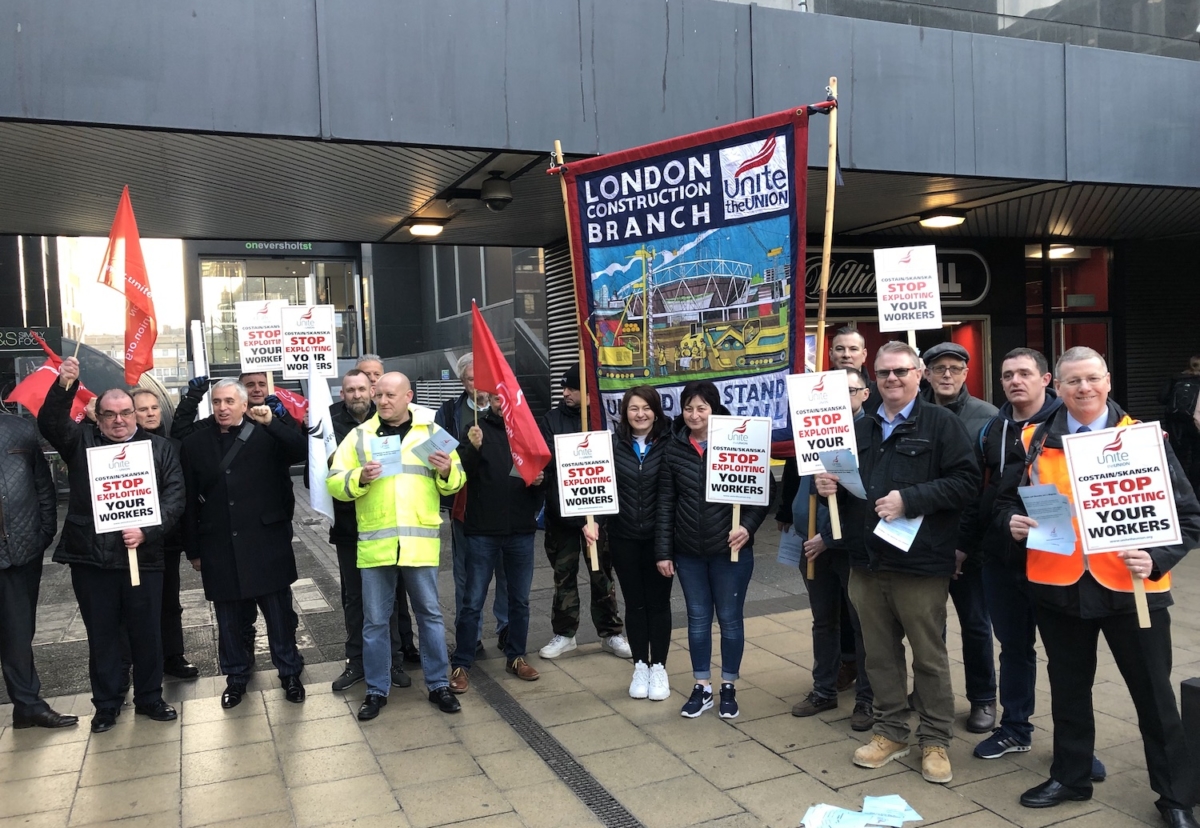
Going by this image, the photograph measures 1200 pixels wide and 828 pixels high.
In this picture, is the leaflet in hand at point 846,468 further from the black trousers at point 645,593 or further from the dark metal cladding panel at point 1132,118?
the dark metal cladding panel at point 1132,118

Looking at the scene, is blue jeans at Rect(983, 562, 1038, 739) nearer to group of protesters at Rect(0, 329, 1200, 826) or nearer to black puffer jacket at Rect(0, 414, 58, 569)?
group of protesters at Rect(0, 329, 1200, 826)

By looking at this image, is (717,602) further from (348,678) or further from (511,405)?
(348,678)

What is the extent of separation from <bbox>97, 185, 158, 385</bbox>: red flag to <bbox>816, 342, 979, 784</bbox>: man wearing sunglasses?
13.6 feet

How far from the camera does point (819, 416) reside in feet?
15.1

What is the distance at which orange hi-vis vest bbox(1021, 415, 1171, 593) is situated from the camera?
12.5ft

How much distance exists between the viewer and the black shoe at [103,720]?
5336 millimetres

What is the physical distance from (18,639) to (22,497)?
2.74 feet

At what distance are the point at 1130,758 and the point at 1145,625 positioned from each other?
1.30 metres

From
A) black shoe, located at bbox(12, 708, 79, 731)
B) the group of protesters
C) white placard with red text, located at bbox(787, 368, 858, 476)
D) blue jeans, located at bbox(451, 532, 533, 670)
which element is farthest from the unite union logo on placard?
black shoe, located at bbox(12, 708, 79, 731)

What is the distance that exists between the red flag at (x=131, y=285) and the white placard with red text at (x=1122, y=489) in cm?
509

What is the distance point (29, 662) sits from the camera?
5438 mm

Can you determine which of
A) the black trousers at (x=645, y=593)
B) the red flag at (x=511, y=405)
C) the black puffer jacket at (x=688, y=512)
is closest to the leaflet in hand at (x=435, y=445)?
the red flag at (x=511, y=405)

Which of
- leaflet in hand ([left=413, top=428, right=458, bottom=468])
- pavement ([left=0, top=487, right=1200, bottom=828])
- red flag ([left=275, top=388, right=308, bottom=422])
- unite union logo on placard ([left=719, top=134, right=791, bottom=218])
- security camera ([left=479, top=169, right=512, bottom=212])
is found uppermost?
security camera ([left=479, top=169, right=512, bottom=212])

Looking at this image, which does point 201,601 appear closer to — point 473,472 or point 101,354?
point 473,472
